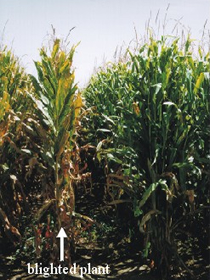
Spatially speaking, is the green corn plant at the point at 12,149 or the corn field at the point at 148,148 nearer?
the corn field at the point at 148,148

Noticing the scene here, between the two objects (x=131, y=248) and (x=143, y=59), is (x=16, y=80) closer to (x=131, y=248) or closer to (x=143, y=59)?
(x=143, y=59)

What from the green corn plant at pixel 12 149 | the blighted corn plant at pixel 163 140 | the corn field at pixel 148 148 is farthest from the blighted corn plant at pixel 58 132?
the blighted corn plant at pixel 163 140

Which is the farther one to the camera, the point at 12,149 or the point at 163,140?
the point at 12,149

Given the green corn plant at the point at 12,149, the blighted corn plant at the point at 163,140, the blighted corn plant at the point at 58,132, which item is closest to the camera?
the blighted corn plant at the point at 163,140

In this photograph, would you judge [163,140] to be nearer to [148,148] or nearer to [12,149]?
[148,148]

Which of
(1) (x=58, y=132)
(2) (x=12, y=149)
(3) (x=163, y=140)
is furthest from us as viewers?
(2) (x=12, y=149)

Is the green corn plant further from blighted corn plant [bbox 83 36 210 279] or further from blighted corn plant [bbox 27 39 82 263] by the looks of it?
blighted corn plant [bbox 83 36 210 279]

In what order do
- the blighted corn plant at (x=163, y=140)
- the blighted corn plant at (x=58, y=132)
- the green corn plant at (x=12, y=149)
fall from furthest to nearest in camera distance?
the green corn plant at (x=12, y=149), the blighted corn plant at (x=58, y=132), the blighted corn plant at (x=163, y=140)

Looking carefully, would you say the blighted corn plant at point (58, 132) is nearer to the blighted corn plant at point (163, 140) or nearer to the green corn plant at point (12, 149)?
the green corn plant at point (12, 149)

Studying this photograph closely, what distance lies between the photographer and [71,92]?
2902 millimetres

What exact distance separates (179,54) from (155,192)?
1.16m

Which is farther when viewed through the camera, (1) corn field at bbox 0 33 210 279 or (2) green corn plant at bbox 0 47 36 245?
(2) green corn plant at bbox 0 47 36 245

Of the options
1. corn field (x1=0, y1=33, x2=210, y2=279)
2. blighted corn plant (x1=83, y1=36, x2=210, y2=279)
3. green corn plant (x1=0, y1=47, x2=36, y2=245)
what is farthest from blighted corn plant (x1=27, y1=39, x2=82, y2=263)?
blighted corn plant (x1=83, y1=36, x2=210, y2=279)

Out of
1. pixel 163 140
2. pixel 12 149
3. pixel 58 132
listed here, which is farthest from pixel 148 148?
pixel 12 149
